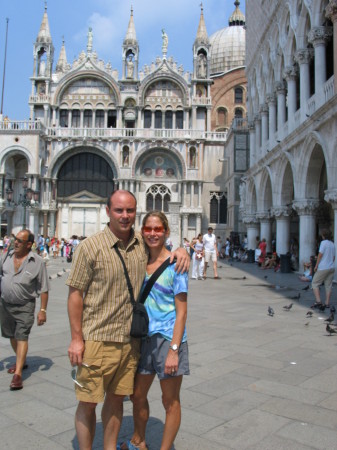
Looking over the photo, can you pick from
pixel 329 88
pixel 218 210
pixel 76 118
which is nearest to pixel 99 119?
pixel 76 118

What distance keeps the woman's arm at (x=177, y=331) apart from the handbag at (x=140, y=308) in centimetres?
20

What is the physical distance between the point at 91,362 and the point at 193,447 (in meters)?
1.14

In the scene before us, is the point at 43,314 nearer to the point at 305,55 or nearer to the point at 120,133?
the point at 305,55

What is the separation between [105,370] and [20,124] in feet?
111

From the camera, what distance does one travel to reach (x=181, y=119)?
36594 mm

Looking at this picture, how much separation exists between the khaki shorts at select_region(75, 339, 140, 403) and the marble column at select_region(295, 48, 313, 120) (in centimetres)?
1530

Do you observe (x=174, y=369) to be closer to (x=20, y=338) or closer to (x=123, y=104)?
(x=20, y=338)

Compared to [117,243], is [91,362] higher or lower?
lower

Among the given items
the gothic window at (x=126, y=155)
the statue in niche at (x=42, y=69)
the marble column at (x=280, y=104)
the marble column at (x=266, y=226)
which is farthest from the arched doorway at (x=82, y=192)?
the marble column at (x=280, y=104)

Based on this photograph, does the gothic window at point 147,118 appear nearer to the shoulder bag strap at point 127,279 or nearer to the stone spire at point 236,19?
the stone spire at point 236,19

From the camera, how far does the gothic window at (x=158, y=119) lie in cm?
3659

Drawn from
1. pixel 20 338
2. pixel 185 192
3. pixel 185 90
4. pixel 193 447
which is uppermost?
pixel 185 90

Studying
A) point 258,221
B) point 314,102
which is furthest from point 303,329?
point 258,221

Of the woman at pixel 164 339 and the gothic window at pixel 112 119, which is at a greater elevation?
the gothic window at pixel 112 119
